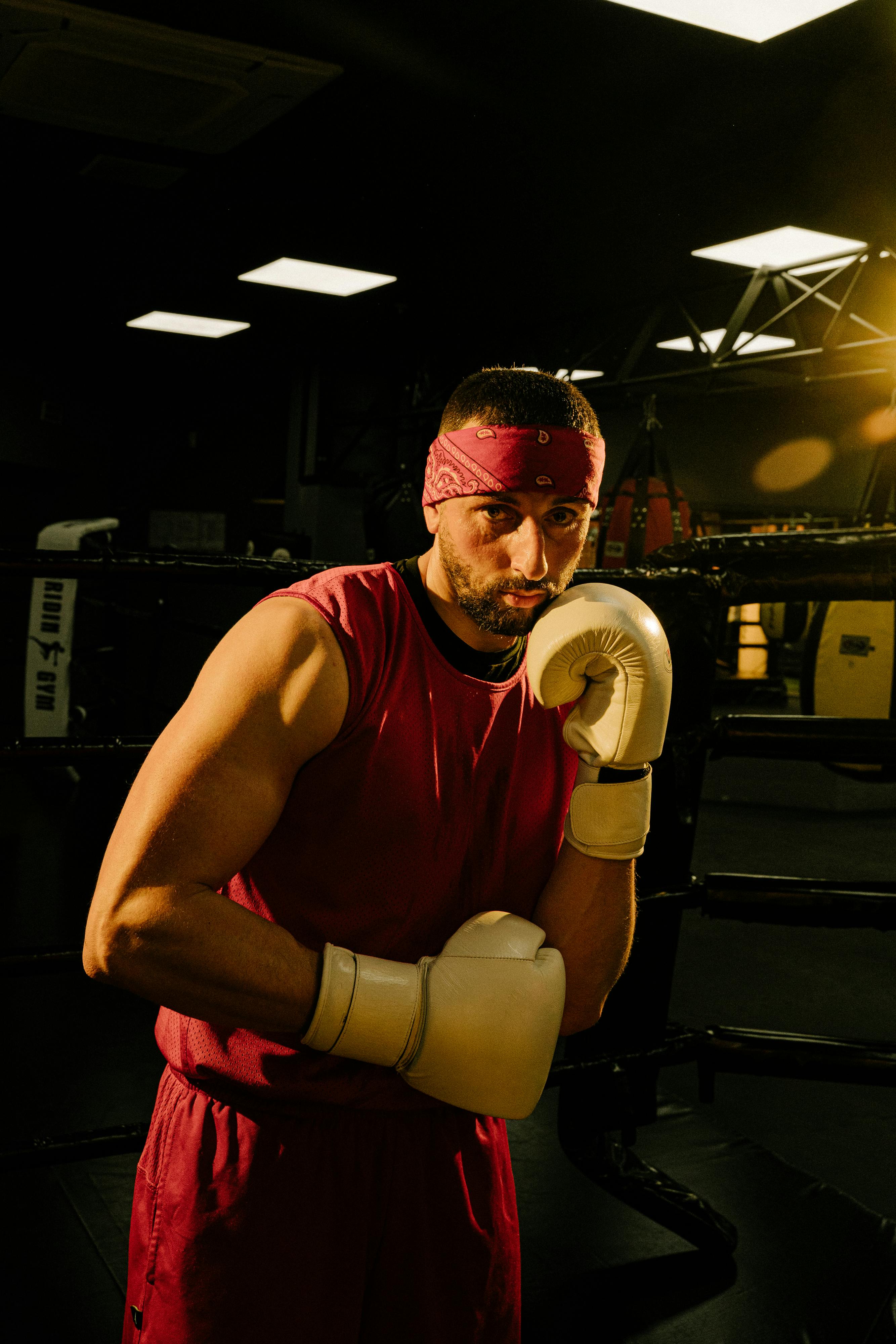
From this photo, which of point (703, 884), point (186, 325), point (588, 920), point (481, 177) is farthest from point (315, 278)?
point (588, 920)

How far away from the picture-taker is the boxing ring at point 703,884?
1.68m

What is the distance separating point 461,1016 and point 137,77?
3.52 metres

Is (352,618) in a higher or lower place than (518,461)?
lower

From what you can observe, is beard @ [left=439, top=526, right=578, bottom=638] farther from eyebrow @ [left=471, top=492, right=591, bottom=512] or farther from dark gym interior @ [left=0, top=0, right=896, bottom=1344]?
dark gym interior @ [left=0, top=0, right=896, bottom=1344]

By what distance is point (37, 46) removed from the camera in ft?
10.6

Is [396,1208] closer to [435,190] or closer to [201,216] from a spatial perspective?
[435,190]

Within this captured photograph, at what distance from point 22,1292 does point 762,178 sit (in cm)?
470

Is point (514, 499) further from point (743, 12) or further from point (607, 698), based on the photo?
point (743, 12)

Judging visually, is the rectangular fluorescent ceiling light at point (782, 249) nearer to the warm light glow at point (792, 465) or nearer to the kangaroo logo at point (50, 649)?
the kangaroo logo at point (50, 649)

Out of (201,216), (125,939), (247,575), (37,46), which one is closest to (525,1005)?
(125,939)

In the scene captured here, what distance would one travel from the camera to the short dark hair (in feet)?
3.73

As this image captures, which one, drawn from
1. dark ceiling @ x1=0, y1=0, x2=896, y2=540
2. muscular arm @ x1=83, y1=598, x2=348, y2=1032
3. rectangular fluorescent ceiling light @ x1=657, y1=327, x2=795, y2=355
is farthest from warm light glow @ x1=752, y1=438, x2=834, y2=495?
muscular arm @ x1=83, y1=598, x2=348, y2=1032

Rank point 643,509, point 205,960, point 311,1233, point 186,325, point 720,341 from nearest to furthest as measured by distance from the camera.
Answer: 1. point 205,960
2. point 311,1233
3. point 643,509
4. point 720,341
5. point 186,325

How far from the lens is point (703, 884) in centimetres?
172
